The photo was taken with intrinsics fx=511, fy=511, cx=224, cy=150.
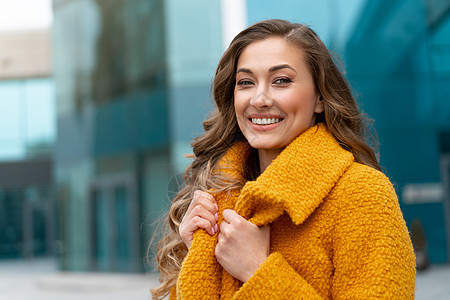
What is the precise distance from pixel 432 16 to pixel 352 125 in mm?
10747

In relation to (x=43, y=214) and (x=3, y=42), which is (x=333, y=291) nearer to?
(x=3, y=42)

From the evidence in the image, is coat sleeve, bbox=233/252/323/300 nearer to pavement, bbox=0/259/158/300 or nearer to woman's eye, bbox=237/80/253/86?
woman's eye, bbox=237/80/253/86

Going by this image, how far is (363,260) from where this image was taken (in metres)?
1.45

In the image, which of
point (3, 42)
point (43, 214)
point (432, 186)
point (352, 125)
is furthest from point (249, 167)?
point (43, 214)

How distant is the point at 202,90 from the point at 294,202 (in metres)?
9.82

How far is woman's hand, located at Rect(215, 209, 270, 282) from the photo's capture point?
1.58 metres

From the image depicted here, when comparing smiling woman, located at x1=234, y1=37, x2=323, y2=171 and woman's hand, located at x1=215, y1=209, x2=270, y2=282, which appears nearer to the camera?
woman's hand, located at x1=215, y1=209, x2=270, y2=282

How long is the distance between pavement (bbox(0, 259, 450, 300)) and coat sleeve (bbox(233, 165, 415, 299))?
20.1 feet

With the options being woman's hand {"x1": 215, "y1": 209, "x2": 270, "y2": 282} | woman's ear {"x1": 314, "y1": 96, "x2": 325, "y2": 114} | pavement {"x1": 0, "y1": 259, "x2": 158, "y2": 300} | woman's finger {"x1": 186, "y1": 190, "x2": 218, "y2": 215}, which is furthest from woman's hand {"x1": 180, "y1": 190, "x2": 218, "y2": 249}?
pavement {"x1": 0, "y1": 259, "x2": 158, "y2": 300}

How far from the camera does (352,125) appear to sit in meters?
1.84

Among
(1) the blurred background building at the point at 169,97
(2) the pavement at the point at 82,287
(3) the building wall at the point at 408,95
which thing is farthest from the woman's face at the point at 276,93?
(3) the building wall at the point at 408,95

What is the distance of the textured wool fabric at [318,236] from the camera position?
1.44 m

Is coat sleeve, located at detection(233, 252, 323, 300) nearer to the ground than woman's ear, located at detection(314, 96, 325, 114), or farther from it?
nearer to the ground

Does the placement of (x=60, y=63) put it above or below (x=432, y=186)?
above
